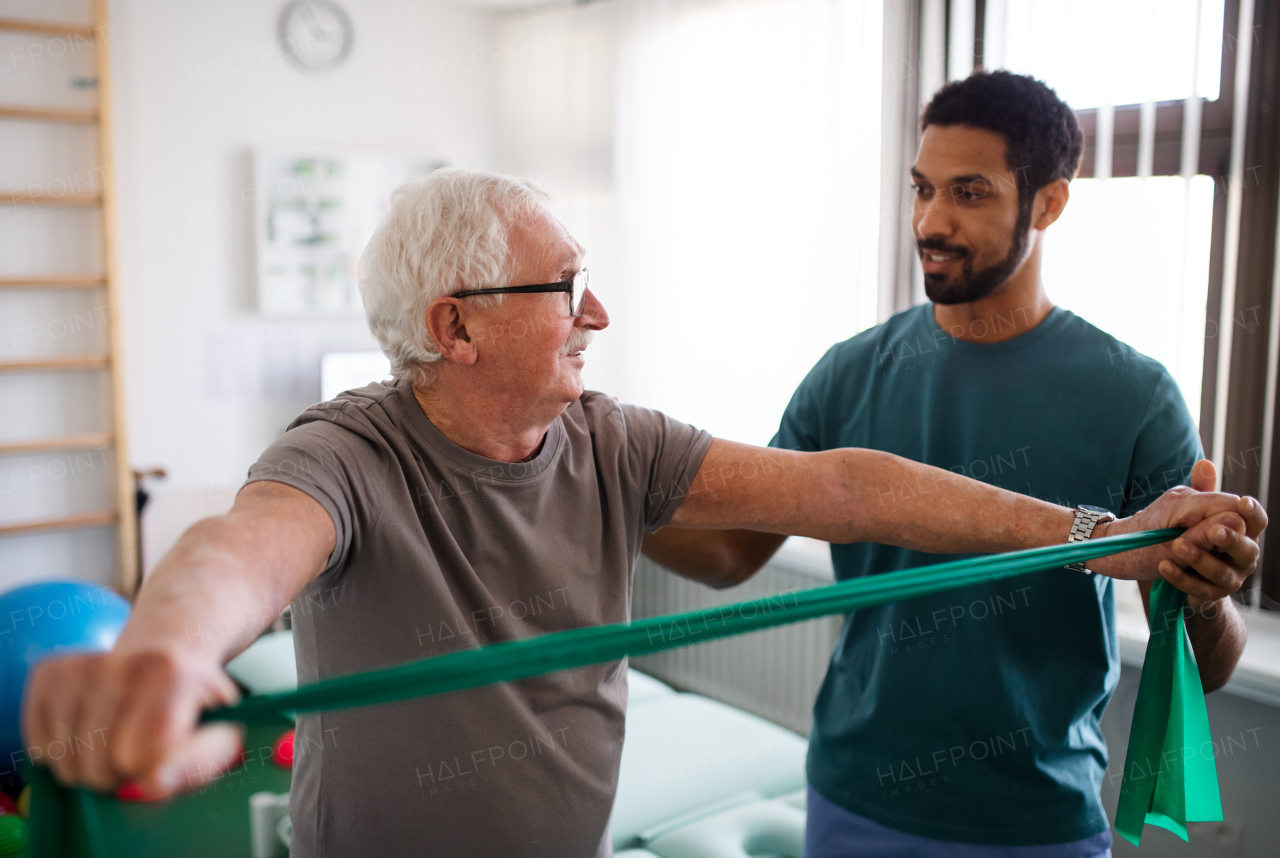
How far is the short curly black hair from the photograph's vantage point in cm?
154

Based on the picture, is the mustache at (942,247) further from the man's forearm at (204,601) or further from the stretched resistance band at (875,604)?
the man's forearm at (204,601)

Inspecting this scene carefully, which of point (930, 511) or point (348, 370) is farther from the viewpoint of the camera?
point (348, 370)

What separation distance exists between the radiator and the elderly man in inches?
80.3

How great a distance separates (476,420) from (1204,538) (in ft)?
2.99

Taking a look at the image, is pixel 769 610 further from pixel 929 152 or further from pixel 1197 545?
pixel 929 152

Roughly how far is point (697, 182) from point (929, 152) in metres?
2.46

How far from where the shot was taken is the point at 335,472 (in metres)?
1.02

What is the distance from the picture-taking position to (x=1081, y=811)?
4.66 ft

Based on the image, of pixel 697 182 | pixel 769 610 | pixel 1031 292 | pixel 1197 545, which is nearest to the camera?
pixel 769 610

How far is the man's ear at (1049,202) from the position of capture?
158 centimetres

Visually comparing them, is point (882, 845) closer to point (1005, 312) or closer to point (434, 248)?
point (1005, 312)

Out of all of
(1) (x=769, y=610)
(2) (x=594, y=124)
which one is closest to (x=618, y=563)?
(1) (x=769, y=610)

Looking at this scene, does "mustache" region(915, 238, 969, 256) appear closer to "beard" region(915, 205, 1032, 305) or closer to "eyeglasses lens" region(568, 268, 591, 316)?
"beard" region(915, 205, 1032, 305)

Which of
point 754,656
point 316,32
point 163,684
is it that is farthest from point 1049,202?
point 316,32
